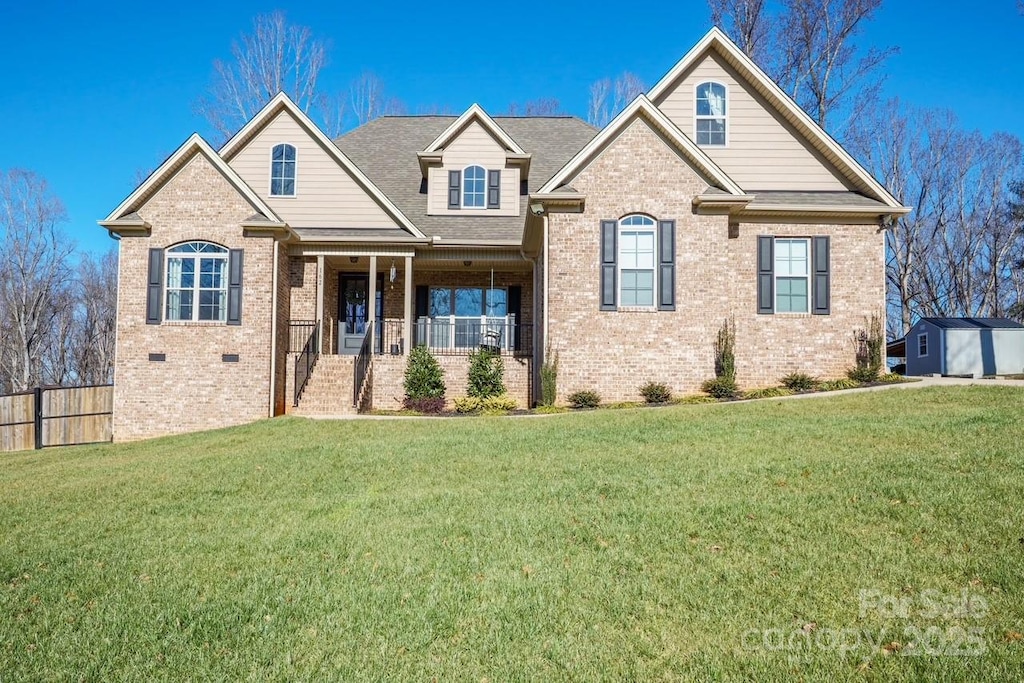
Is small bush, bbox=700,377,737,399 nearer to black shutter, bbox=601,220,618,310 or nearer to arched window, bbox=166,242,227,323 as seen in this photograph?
black shutter, bbox=601,220,618,310

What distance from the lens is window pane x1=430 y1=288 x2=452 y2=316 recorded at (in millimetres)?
19766

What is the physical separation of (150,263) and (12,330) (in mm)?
26597

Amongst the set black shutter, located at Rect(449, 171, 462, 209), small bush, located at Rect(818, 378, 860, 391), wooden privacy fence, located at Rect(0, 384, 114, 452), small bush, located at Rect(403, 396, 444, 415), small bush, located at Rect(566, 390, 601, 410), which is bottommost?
wooden privacy fence, located at Rect(0, 384, 114, 452)

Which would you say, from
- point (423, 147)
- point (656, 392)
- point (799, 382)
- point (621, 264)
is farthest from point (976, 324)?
point (423, 147)

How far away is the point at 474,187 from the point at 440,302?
333 centimetres

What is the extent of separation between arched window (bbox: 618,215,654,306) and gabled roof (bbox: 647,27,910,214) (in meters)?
3.52

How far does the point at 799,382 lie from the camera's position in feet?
48.7

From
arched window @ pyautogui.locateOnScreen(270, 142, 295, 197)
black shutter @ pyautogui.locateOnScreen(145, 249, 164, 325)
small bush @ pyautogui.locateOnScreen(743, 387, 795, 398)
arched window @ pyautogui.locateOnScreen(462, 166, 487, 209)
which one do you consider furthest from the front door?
small bush @ pyautogui.locateOnScreen(743, 387, 795, 398)

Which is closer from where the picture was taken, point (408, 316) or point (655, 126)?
point (655, 126)

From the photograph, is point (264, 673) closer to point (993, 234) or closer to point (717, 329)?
point (717, 329)

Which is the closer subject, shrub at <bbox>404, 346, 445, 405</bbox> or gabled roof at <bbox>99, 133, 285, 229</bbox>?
gabled roof at <bbox>99, 133, 285, 229</bbox>

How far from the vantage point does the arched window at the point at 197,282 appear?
15.5 metres

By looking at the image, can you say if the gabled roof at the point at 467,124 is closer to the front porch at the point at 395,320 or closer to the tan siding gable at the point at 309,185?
the tan siding gable at the point at 309,185

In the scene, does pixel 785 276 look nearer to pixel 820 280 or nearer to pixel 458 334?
pixel 820 280
